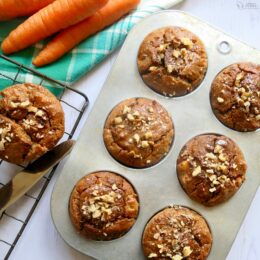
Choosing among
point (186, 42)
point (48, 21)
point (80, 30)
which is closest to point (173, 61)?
point (186, 42)

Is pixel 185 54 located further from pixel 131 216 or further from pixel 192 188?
pixel 131 216

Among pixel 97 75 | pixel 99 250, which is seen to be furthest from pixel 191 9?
pixel 99 250

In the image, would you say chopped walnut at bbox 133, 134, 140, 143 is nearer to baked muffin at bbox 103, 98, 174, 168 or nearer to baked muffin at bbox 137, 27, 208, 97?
baked muffin at bbox 103, 98, 174, 168

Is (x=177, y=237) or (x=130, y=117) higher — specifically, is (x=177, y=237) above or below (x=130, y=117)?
below

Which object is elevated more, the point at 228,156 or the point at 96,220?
the point at 228,156

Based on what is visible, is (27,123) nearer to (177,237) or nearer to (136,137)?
(136,137)

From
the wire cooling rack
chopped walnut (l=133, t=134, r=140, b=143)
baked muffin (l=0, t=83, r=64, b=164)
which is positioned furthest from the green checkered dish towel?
chopped walnut (l=133, t=134, r=140, b=143)

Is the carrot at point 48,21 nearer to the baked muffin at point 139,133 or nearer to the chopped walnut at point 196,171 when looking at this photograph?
the baked muffin at point 139,133
